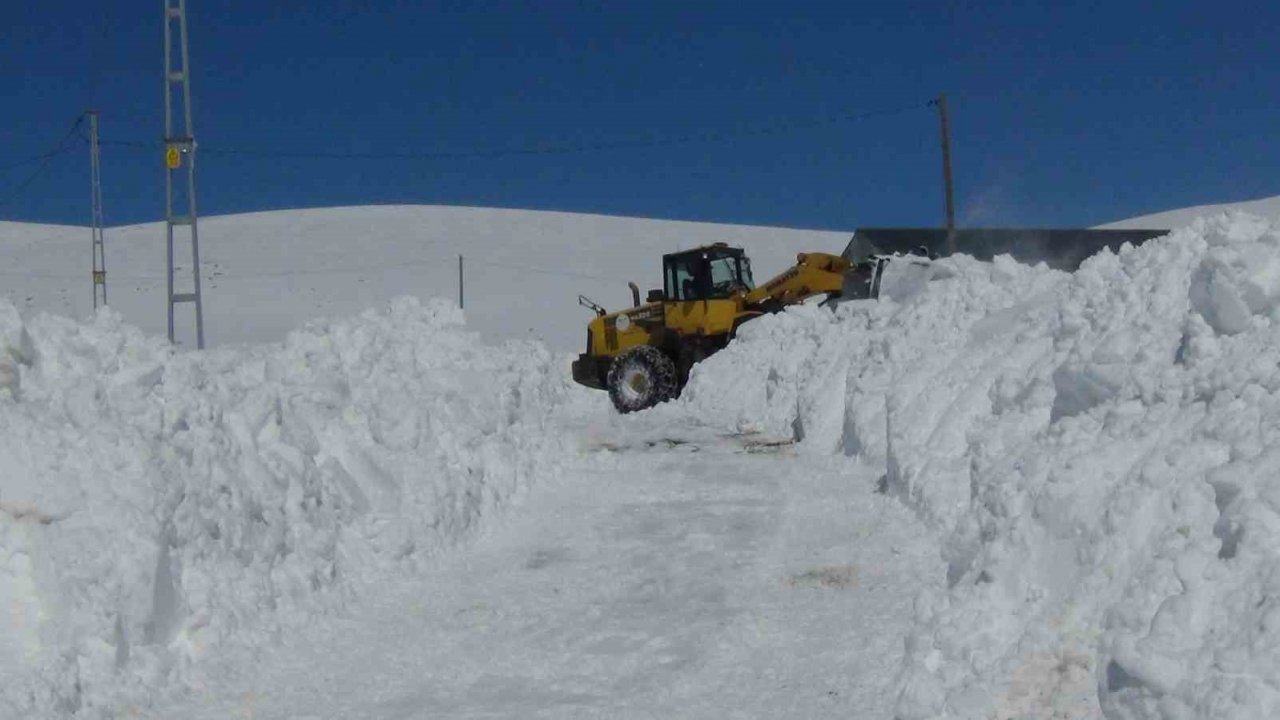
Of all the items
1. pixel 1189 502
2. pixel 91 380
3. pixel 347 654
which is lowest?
pixel 347 654

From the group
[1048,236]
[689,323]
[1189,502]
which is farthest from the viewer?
[1048,236]

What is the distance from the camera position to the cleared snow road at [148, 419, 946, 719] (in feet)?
20.2

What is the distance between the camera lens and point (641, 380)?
21016 millimetres

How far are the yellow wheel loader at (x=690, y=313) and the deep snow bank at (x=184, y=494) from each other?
9308 millimetres

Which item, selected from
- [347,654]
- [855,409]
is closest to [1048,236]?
[855,409]

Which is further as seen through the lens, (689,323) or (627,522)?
(689,323)

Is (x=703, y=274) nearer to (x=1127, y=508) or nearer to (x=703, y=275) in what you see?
(x=703, y=275)

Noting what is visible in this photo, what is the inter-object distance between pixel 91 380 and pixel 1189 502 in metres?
5.58

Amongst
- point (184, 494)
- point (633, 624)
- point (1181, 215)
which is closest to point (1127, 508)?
point (633, 624)

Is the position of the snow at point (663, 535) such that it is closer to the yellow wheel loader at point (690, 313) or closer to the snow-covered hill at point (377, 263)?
the yellow wheel loader at point (690, 313)

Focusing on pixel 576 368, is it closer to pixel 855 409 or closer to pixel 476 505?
pixel 855 409

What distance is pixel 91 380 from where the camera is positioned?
23.9 ft

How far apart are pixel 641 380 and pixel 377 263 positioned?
47.2 metres

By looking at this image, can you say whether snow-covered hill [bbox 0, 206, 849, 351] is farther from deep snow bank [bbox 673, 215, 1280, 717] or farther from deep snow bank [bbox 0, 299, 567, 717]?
deep snow bank [bbox 673, 215, 1280, 717]
